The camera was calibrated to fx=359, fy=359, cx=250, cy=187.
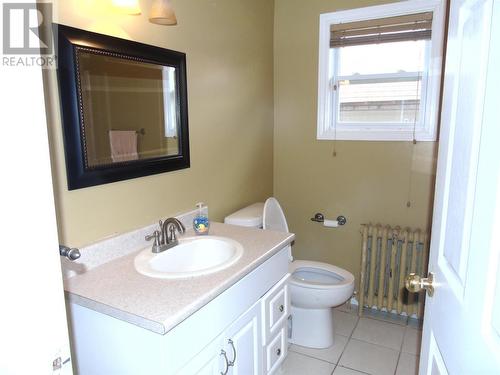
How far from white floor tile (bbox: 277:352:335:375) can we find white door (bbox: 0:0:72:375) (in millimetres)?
1660

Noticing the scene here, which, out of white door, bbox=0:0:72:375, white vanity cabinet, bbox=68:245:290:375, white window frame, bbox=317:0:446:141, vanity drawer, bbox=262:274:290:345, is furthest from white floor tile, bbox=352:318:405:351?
white door, bbox=0:0:72:375

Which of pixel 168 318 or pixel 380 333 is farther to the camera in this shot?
pixel 380 333

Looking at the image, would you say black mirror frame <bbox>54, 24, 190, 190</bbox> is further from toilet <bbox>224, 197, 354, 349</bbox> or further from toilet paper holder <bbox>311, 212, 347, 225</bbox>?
toilet paper holder <bbox>311, 212, 347, 225</bbox>

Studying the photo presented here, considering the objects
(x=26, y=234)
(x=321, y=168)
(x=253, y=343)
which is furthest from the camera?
(x=321, y=168)

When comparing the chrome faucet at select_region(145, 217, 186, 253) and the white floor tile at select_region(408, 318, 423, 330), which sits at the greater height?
the chrome faucet at select_region(145, 217, 186, 253)

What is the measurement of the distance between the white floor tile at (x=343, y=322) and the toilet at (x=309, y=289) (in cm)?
17

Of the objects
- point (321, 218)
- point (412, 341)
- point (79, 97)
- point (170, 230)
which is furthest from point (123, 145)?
point (412, 341)

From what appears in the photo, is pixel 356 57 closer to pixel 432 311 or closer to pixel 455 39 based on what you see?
pixel 455 39

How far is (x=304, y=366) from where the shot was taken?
7.01 ft

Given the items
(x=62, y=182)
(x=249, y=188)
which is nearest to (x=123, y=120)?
(x=62, y=182)

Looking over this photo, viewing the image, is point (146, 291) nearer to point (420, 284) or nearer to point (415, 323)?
point (420, 284)

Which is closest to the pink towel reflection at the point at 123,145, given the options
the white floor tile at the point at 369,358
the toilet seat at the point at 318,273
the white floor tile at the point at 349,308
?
the toilet seat at the point at 318,273

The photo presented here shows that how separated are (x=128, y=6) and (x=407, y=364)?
2.38m

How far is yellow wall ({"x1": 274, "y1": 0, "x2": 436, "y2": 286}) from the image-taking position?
2.47 metres
